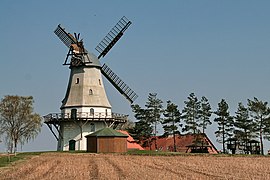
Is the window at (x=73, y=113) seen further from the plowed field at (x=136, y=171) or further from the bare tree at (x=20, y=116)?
the plowed field at (x=136, y=171)

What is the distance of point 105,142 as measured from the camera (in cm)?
4941

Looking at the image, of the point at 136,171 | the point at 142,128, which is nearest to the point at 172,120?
the point at 142,128

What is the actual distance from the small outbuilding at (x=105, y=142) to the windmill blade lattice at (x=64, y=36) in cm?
1256

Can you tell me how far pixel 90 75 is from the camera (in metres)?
55.4

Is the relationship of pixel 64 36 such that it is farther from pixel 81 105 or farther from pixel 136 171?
pixel 136 171

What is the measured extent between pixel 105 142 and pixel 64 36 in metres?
15.4

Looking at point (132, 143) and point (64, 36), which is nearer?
point (64, 36)

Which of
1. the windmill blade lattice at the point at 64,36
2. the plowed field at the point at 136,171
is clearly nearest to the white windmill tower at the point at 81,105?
the windmill blade lattice at the point at 64,36

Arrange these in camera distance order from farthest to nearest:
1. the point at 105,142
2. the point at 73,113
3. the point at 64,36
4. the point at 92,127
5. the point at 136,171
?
the point at 64,36 → the point at 92,127 → the point at 73,113 → the point at 105,142 → the point at 136,171

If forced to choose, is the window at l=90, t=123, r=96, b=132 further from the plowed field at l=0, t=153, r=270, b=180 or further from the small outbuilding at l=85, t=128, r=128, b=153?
the plowed field at l=0, t=153, r=270, b=180

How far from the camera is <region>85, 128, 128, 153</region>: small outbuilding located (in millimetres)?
49250

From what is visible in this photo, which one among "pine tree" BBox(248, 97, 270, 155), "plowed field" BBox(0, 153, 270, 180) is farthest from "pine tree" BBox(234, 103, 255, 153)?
"plowed field" BBox(0, 153, 270, 180)

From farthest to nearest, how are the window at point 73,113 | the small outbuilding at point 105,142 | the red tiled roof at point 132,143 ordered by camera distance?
the red tiled roof at point 132,143, the window at point 73,113, the small outbuilding at point 105,142

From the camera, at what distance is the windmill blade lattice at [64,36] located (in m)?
55.8
